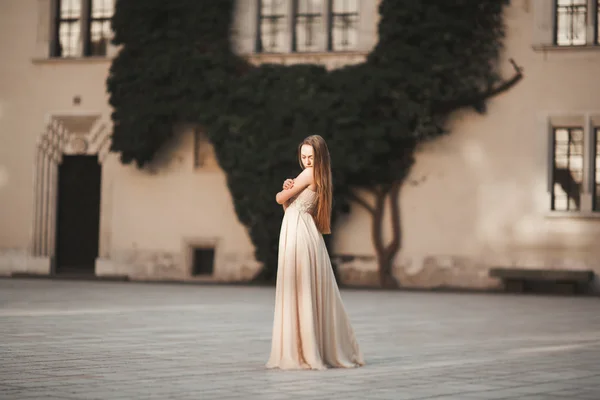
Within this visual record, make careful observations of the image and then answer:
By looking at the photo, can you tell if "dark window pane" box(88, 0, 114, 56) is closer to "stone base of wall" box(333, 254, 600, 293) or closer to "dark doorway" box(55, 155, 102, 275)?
"dark doorway" box(55, 155, 102, 275)

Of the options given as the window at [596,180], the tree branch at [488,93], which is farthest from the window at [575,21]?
the window at [596,180]

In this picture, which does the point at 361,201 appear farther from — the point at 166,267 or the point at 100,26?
the point at 100,26

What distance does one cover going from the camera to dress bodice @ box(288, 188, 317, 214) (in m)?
10.9

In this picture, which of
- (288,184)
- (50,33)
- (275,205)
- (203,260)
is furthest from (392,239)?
(288,184)

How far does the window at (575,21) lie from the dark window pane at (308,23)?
529 centimetres

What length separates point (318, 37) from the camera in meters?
27.7

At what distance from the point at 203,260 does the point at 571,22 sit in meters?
9.88

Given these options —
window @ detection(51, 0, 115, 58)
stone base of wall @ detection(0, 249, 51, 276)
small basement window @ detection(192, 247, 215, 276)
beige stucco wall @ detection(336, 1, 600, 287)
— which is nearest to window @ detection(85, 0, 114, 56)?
window @ detection(51, 0, 115, 58)

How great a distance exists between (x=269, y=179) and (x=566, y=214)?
251 inches

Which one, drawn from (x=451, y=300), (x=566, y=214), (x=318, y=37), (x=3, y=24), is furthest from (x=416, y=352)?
(x=3, y=24)

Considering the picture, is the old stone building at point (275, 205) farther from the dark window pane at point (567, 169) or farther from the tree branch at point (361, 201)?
the tree branch at point (361, 201)

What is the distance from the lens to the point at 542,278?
25.3m

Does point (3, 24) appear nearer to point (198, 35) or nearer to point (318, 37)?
point (198, 35)

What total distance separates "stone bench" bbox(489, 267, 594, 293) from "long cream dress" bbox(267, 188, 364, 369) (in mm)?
15129
